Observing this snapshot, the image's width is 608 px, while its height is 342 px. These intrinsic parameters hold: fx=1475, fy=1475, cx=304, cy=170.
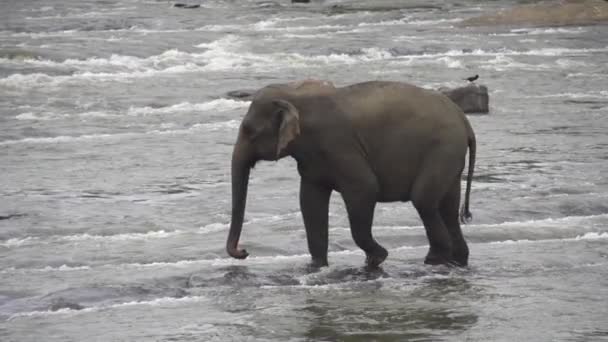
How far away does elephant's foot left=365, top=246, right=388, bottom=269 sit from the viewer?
416 inches

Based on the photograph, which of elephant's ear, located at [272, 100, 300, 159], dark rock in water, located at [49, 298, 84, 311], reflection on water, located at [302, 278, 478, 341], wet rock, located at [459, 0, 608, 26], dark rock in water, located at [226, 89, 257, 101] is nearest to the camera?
reflection on water, located at [302, 278, 478, 341]

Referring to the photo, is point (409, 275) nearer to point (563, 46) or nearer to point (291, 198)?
point (291, 198)

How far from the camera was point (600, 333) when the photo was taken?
8539 millimetres

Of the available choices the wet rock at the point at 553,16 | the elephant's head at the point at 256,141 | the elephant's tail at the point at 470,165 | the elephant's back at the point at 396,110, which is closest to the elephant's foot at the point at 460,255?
the elephant's tail at the point at 470,165

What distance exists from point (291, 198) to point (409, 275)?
3962 millimetres

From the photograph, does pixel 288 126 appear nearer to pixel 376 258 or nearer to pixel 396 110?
pixel 396 110

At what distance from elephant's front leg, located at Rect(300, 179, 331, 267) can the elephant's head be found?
1.53 ft

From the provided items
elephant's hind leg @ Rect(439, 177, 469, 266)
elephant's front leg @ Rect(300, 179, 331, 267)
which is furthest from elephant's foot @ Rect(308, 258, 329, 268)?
elephant's hind leg @ Rect(439, 177, 469, 266)

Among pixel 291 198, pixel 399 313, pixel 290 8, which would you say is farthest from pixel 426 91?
pixel 290 8

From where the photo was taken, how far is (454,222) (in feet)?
35.7

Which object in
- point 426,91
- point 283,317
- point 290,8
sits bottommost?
point 290,8

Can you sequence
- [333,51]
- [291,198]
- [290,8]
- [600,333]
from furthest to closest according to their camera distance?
[290,8] → [333,51] → [291,198] → [600,333]

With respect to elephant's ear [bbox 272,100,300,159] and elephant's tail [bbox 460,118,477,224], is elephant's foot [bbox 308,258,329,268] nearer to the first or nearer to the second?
elephant's ear [bbox 272,100,300,159]

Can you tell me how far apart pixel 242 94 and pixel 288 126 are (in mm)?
14177
